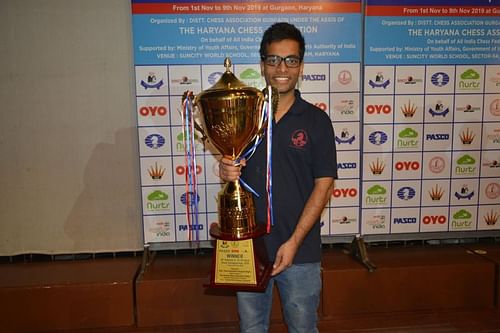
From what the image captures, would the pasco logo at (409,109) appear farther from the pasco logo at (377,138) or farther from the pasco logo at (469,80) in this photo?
the pasco logo at (469,80)

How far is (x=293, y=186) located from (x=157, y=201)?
1052 mm

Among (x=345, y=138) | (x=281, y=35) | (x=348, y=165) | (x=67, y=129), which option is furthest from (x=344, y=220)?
(x=67, y=129)

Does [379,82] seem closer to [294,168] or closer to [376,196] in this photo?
[376,196]

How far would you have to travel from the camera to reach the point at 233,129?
1.26 metres

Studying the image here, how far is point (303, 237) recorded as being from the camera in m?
1.34

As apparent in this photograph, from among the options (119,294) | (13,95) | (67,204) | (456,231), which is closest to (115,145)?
(67,204)

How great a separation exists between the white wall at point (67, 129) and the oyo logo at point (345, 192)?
45.7 inches

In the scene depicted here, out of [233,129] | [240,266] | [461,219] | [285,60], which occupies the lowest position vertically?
[461,219]

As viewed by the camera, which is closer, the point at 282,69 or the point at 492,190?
the point at 282,69

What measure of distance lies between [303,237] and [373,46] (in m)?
1.33

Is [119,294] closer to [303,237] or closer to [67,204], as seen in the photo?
[67,204]

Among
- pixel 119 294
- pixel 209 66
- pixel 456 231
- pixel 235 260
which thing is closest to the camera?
pixel 235 260

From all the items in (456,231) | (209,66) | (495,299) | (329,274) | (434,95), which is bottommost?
(495,299)

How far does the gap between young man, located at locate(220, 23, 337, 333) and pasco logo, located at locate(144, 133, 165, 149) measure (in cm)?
86
